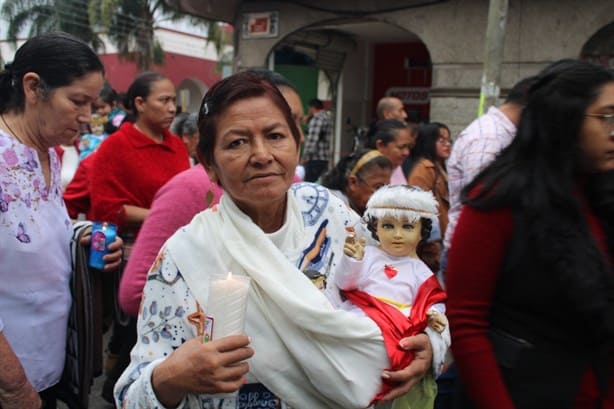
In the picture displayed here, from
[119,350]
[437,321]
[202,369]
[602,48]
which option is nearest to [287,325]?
[202,369]

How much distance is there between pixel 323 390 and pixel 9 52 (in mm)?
29892

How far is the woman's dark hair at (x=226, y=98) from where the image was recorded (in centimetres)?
157

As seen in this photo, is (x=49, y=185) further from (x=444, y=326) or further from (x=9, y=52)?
(x=9, y=52)

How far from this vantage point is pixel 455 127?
9.58 meters

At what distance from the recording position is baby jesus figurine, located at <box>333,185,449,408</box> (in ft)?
5.65

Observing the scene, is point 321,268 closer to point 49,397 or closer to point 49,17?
point 49,397

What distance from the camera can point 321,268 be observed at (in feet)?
5.57

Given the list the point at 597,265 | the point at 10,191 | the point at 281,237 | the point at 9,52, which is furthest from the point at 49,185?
the point at 9,52

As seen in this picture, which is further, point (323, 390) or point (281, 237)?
point (281, 237)

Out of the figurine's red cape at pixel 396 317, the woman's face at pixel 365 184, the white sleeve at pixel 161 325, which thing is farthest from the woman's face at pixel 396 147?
the white sleeve at pixel 161 325

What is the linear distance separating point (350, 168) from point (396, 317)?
1963 mm

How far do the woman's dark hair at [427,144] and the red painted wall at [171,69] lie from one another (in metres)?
22.3

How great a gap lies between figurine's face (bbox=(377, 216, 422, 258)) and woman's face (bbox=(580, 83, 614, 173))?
2.23 feet

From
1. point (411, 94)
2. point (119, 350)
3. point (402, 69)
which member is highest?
point (402, 69)
